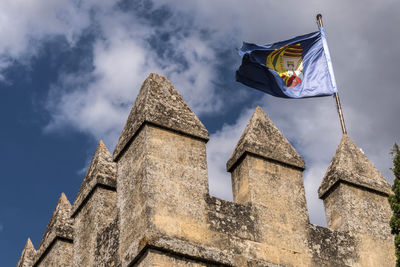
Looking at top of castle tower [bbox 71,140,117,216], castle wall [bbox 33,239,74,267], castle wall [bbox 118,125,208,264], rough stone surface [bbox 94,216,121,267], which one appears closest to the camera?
castle wall [bbox 118,125,208,264]

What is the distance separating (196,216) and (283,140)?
8.09 ft

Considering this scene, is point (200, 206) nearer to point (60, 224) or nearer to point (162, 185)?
point (162, 185)

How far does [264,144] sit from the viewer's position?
10836mm

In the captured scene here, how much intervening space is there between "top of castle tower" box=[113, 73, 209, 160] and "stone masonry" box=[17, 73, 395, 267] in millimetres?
21

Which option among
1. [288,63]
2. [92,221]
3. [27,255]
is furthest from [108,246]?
[288,63]

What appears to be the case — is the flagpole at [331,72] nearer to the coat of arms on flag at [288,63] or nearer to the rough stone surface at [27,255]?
the coat of arms on flag at [288,63]

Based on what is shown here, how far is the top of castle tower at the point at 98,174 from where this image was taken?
10961 mm

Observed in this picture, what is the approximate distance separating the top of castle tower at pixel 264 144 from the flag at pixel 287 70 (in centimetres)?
236

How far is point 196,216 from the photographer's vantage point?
9469 mm

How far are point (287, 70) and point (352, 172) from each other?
3.31 meters

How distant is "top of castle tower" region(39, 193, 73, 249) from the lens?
37.9ft

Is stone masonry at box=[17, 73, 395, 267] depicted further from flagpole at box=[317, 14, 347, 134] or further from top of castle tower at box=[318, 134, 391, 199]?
flagpole at box=[317, 14, 347, 134]

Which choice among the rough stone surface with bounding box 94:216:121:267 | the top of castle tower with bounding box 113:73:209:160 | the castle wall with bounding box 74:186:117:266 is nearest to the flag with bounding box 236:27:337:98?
the top of castle tower with bounding box 113:73:209:160

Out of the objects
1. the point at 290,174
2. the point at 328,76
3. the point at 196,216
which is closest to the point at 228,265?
the point at 196,216
